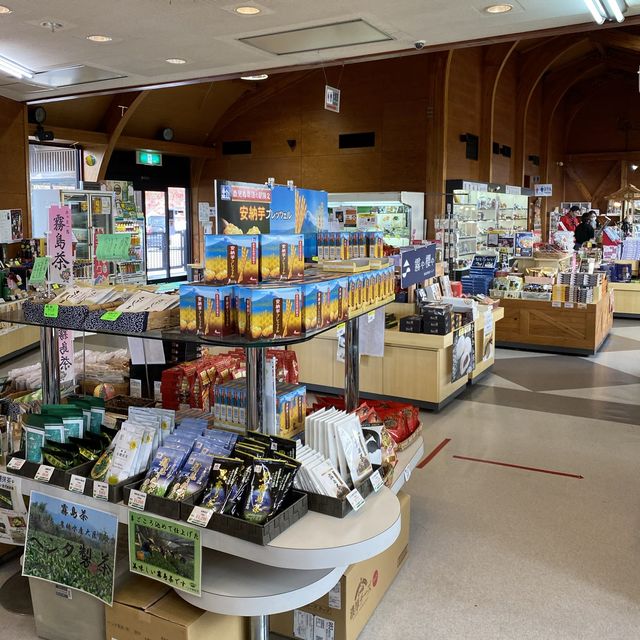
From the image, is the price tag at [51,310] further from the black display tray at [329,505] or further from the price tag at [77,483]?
the black display tray at [329,505]

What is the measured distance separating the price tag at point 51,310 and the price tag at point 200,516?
1.16 m

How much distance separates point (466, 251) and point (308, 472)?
10379 mm

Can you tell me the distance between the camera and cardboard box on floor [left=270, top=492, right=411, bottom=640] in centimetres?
279

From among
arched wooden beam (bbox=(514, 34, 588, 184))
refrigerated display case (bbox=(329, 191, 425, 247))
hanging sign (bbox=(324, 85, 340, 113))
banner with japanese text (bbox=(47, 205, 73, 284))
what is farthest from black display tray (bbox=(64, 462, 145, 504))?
arched wooden beam (bbox=(514, 34, 588, 184))

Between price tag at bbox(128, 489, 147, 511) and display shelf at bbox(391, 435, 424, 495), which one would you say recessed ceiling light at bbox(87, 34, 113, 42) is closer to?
display shelf at bbox(391, 435, 424, 495)

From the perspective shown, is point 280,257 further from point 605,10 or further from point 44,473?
point 605,10

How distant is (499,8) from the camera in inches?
207

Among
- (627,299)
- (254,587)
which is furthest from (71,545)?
(627,299)

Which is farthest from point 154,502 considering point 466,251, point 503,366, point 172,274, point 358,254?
point 172,274

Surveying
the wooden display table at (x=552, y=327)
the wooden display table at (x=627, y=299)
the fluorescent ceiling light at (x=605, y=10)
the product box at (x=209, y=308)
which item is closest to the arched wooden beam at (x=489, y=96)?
the wooden display table at (x=627, y=299)

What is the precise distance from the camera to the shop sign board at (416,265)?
5035 millimetres

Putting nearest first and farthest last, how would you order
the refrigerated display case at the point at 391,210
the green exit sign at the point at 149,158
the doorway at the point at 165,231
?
the refrigerated display case at the point at 391,210
the green exit sign at the point at 149,158
the doorway at the point at 165,231

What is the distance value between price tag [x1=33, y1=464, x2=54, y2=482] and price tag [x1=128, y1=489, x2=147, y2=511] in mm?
441

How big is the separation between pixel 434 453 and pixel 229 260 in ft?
9.93
